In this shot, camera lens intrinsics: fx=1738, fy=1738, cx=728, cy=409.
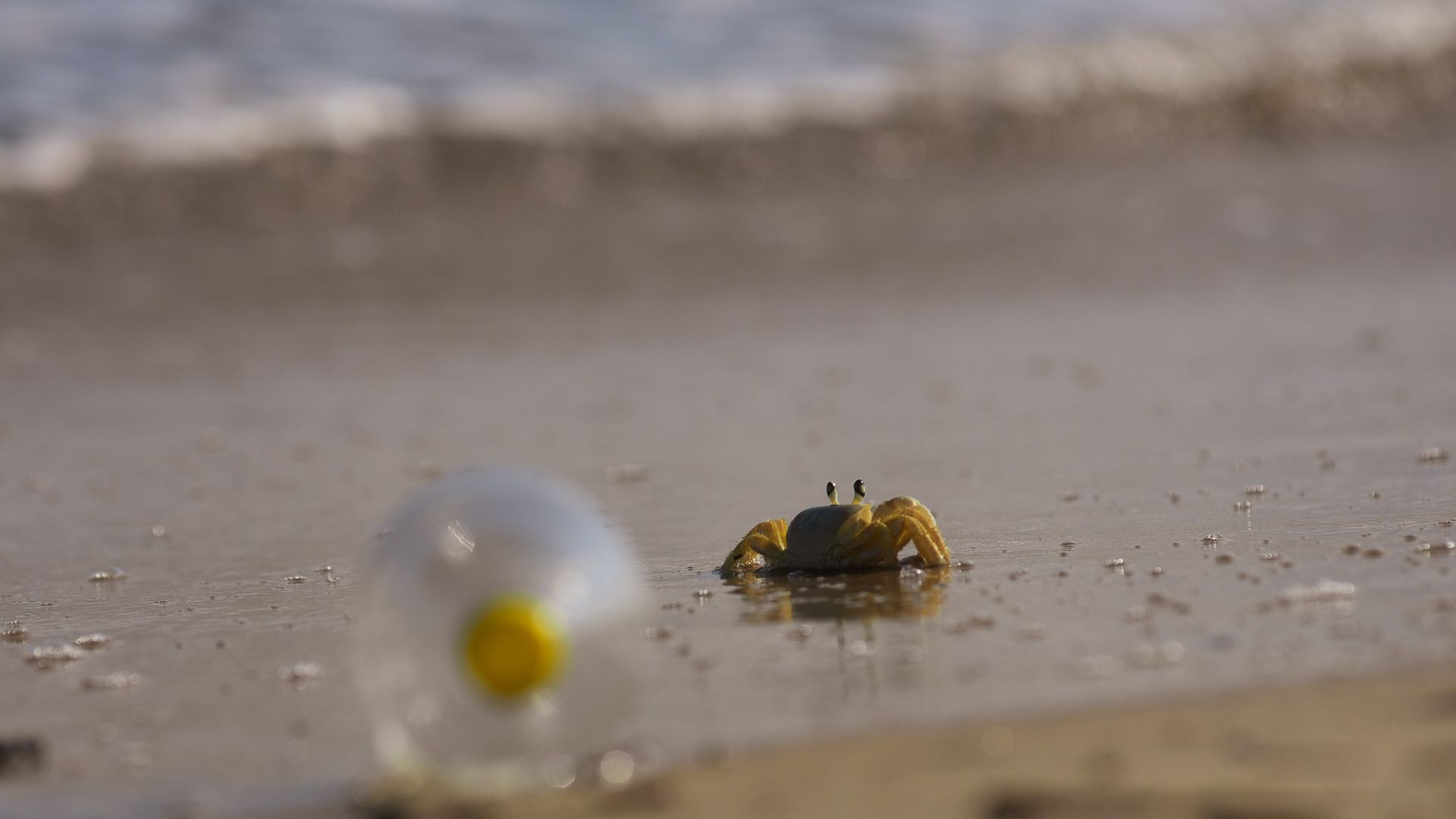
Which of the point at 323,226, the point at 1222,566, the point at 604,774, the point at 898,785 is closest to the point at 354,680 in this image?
the point at 604,774

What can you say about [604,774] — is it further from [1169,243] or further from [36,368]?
[1169,243]

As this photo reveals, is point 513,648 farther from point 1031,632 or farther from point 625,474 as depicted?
point 625,474

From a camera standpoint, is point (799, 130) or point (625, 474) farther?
point (799, 130)

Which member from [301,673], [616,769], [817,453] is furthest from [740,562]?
[817,453]

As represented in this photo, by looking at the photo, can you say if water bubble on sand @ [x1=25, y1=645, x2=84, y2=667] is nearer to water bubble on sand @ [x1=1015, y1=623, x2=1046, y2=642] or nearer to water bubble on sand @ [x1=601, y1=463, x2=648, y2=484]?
water bubble on sand @ [x1=1015, y1=623, x2=1046, y2=642]

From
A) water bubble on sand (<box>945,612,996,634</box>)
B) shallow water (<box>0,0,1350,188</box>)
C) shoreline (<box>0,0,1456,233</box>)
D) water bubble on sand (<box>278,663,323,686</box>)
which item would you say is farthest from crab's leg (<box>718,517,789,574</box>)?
shallow water (<box>0,0,1350,188</box>)
